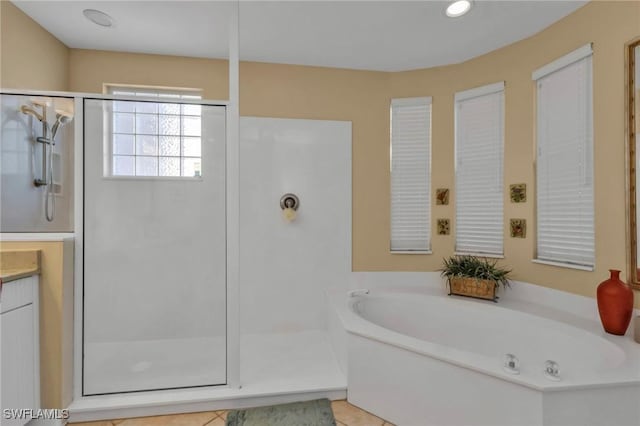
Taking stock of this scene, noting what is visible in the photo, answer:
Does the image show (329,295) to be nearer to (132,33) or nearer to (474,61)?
(474,61)

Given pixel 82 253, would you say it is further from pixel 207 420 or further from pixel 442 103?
pixel 442 103

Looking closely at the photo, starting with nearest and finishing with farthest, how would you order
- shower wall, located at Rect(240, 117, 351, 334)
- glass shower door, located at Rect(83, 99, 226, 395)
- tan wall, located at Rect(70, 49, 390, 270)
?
1. glass shower door, located at Rect(83, 99, 226, 395)
2. tan wall, located at Rect(70, 49, 390, 270)
3. shower wall, located at Rect(240, 117, 351, 334)

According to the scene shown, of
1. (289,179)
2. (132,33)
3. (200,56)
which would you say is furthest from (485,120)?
(132,33)

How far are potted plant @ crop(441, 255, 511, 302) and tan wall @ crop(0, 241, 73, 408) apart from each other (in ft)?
9.32

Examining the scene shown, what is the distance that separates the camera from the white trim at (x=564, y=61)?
2084 mm

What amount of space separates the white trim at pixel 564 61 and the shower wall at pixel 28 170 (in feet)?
10.8

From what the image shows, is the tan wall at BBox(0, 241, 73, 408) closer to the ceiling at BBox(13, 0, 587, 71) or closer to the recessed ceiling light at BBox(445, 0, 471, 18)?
the ceiling at BBox(13, 0, 587, 71)

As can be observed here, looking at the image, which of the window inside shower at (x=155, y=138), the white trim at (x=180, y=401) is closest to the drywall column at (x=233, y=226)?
the white trim at (x=180, y=401)

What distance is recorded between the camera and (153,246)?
197 cm

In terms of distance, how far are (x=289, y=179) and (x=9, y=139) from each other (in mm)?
1964

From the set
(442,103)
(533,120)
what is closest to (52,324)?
(442,103)

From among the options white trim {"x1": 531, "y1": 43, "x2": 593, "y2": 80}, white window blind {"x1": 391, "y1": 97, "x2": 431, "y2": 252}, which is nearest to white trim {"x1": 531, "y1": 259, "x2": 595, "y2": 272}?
white window blind {"x1": 391, "y1": 97, "x2": 431, "y2": 252}

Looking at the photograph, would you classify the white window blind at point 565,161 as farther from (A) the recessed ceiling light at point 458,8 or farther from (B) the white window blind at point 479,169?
(A) the recessed ceiling light at point 458,8

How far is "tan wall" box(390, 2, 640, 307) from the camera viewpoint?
1923mm
